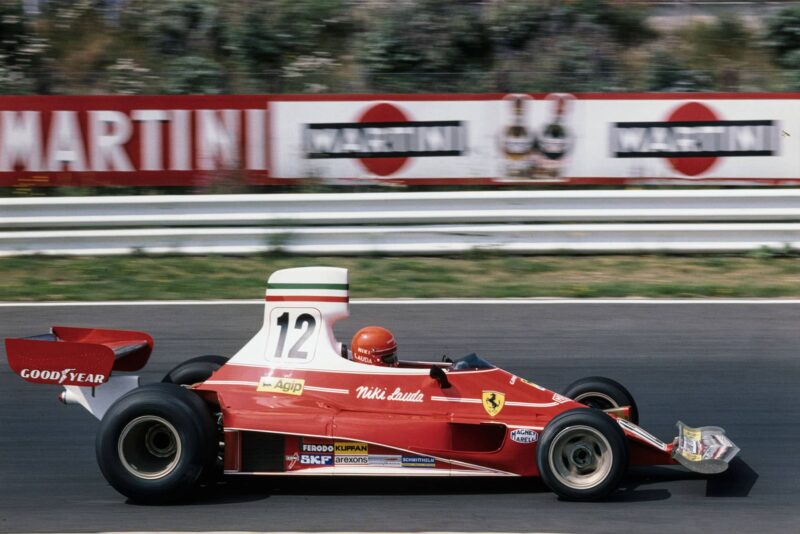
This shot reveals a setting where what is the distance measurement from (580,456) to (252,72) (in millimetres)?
11956

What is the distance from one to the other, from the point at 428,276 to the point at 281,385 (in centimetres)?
526

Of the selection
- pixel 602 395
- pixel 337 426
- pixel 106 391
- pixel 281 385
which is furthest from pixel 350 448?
pixel 602 395

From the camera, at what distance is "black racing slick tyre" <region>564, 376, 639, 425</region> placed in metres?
6.32

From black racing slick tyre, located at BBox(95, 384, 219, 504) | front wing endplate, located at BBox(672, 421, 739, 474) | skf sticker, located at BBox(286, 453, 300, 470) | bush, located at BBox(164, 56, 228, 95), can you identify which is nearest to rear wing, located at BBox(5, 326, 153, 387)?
black racing slick tyre, located at BBox(95, 384, 219, 504)

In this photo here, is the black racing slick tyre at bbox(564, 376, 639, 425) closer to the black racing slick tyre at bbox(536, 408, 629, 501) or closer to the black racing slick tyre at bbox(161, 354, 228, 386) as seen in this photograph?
the black racing slick tyre at bbox(536, 408, 629, 501)

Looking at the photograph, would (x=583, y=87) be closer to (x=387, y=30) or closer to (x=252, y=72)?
(x=387, y=30)

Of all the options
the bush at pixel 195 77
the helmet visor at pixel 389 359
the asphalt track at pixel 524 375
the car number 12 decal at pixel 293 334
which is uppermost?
the bush at pixel 195 77

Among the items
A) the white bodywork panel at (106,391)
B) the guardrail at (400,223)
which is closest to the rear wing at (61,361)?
the white bodywork panel at (106,391)

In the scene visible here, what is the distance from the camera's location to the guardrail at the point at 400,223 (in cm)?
1178

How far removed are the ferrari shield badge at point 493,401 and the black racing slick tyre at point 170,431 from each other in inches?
56.6

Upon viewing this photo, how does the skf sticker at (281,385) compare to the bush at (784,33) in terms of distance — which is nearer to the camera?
the skf sticker at (281,385)

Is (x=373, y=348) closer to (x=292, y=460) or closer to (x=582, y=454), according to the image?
(x=292, y=460)

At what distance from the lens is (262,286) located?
1059 centimetres

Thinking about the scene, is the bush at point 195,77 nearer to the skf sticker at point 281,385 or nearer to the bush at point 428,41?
the bush at point 428,41
